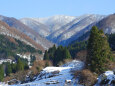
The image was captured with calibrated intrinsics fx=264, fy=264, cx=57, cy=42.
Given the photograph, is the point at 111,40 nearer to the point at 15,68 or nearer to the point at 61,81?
the point at 15,68

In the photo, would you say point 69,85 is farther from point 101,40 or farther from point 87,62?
point 101,40

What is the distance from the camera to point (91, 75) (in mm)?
34719

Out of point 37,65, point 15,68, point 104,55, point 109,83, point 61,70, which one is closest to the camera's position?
point 109,83

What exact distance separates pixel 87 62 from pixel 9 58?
132168 mm

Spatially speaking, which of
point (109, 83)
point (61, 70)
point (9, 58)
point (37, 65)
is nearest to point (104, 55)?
point (109, 83)

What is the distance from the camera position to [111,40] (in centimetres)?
8819

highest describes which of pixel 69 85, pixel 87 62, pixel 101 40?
pixel 101 40

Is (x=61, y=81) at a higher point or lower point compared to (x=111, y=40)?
lower

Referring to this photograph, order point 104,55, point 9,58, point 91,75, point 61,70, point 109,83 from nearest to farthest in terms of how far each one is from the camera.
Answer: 1. point 109,83
2. point 91,75
3. point 104,55
4. point 61,70
5. point 9,58

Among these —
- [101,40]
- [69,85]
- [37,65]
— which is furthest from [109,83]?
[37,65]

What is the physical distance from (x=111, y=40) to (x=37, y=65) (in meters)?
29.8

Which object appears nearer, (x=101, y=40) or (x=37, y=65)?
(x=101, y=40)

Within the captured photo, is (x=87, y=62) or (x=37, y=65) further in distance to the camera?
(x=37, y=65)

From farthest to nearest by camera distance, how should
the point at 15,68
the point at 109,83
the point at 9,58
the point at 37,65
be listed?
the point at 9,58
the point at 15,68
the point at 37,65
the point at 109,83
